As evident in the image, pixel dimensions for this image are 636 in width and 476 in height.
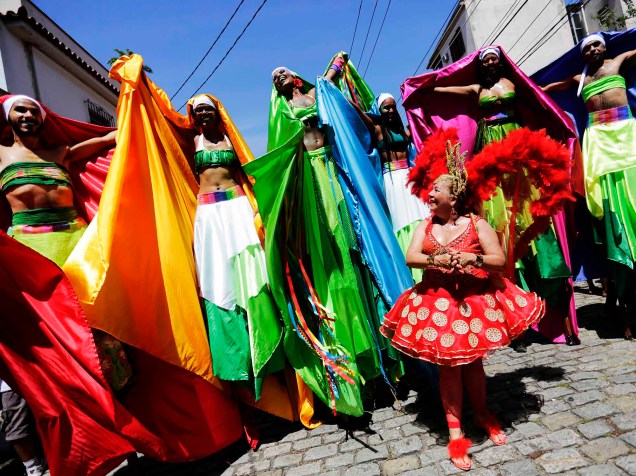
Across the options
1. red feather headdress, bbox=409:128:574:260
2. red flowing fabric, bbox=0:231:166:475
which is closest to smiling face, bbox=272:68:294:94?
red feather headdress, bbox=409:128:574:260

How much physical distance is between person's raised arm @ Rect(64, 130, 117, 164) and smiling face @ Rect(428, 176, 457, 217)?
7.67 feet

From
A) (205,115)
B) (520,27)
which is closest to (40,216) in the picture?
(205,115)

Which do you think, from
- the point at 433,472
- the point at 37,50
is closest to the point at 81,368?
the point at 433,472

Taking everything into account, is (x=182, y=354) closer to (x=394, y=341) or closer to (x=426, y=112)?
(x=394, y=341)

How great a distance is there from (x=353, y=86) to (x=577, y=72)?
6.82 ft

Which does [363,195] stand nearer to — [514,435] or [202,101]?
[202,101]

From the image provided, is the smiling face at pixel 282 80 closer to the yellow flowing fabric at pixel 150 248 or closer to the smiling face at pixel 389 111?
the yellow flowing fabric at pixel 150 248

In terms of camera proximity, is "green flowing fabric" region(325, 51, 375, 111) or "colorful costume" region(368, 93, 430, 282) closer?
"colorful costume" region(368, 93, 430, 282)

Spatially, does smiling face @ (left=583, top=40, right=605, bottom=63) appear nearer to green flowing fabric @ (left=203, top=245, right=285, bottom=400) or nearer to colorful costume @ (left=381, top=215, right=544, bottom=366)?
colorful costume @ (left=381, top=215, right=544, bottom=366)

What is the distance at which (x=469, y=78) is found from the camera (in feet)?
12.3

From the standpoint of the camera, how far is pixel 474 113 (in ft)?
12.3

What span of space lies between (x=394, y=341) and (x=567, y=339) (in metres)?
2.02

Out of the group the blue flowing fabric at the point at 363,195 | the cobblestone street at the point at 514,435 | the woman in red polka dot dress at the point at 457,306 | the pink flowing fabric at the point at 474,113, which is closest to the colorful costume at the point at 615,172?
the pink flowing fabric at the point at 474,113

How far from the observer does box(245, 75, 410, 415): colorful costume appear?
2504mm
